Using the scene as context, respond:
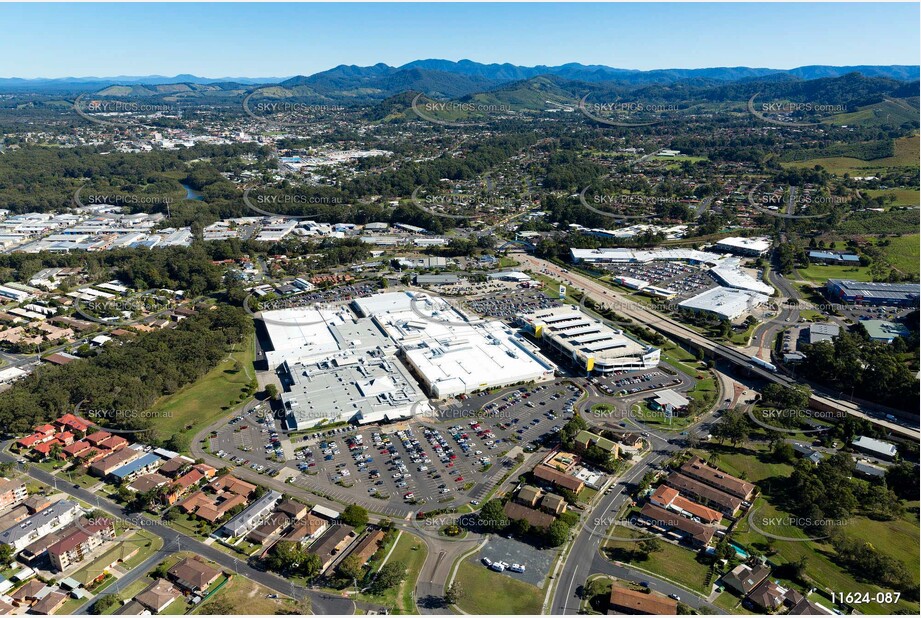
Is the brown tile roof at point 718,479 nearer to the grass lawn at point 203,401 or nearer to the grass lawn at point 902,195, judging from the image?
the grass lawn at point 203,401

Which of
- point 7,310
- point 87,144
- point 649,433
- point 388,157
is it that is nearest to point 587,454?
point 649,433

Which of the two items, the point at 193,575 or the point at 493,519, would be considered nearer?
the point at 193,575

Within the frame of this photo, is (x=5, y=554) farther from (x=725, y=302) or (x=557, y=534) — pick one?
(x=725, y=302)

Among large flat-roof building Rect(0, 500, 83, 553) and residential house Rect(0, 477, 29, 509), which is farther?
residential house Rect(0, 477, 29, 509)

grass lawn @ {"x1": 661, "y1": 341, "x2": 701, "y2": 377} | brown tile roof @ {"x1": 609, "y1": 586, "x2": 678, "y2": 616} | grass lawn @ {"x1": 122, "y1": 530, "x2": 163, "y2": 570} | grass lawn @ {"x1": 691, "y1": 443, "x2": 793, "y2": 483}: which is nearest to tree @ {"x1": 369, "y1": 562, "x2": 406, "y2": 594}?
brown tile roof @ {"x1": 609, "y1": 586, "x2": 678, "y2": 616}

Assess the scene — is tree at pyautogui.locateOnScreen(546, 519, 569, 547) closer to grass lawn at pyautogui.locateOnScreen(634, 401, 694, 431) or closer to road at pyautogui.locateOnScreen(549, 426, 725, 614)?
road at pyautogui.locateOnScreen(549, 426, 725, 614)

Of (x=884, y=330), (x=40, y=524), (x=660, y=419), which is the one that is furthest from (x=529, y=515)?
(x=884, y=330)

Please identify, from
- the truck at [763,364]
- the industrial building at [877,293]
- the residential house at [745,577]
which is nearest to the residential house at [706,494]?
the residential house at [745,577]
